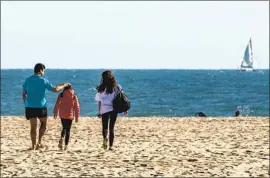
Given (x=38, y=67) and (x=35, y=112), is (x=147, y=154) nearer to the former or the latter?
(x=35, y=112)

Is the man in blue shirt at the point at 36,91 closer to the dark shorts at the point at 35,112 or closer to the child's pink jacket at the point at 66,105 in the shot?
the dark shorts at the point at 35,112

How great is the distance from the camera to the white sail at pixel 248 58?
155250mm

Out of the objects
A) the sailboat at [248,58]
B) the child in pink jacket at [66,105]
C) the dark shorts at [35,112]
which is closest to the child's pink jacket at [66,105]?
the child in pink jacket at [66,105]

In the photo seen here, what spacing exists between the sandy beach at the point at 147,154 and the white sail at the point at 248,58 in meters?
139

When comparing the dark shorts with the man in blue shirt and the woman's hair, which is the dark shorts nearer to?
the man in blue shirt

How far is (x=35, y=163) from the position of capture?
11.5m

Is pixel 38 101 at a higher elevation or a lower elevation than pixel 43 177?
higher

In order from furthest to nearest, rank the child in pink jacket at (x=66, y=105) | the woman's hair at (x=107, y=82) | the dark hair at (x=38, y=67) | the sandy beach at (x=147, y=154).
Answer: the child in pink jacket at (x=66, y=105), the woman's hair at (x=107, y=82), the dark hair at (x=38, y=67), the sandy beach at (x=147, y=154)

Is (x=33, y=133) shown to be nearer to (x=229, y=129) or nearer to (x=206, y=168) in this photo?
(x=206, y=168)

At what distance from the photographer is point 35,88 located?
1220 cm

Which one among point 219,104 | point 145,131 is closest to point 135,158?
point 145,131

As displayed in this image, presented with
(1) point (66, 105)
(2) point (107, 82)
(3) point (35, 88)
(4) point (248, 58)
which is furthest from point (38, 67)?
(4) point (248, 58)

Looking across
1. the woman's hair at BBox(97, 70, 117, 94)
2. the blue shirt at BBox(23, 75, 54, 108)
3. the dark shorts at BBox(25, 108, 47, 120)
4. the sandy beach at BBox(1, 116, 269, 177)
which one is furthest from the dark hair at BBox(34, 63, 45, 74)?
the sandy beach at BBox(1, 116, 269, 177)

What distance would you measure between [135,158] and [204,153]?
1.67 meters
